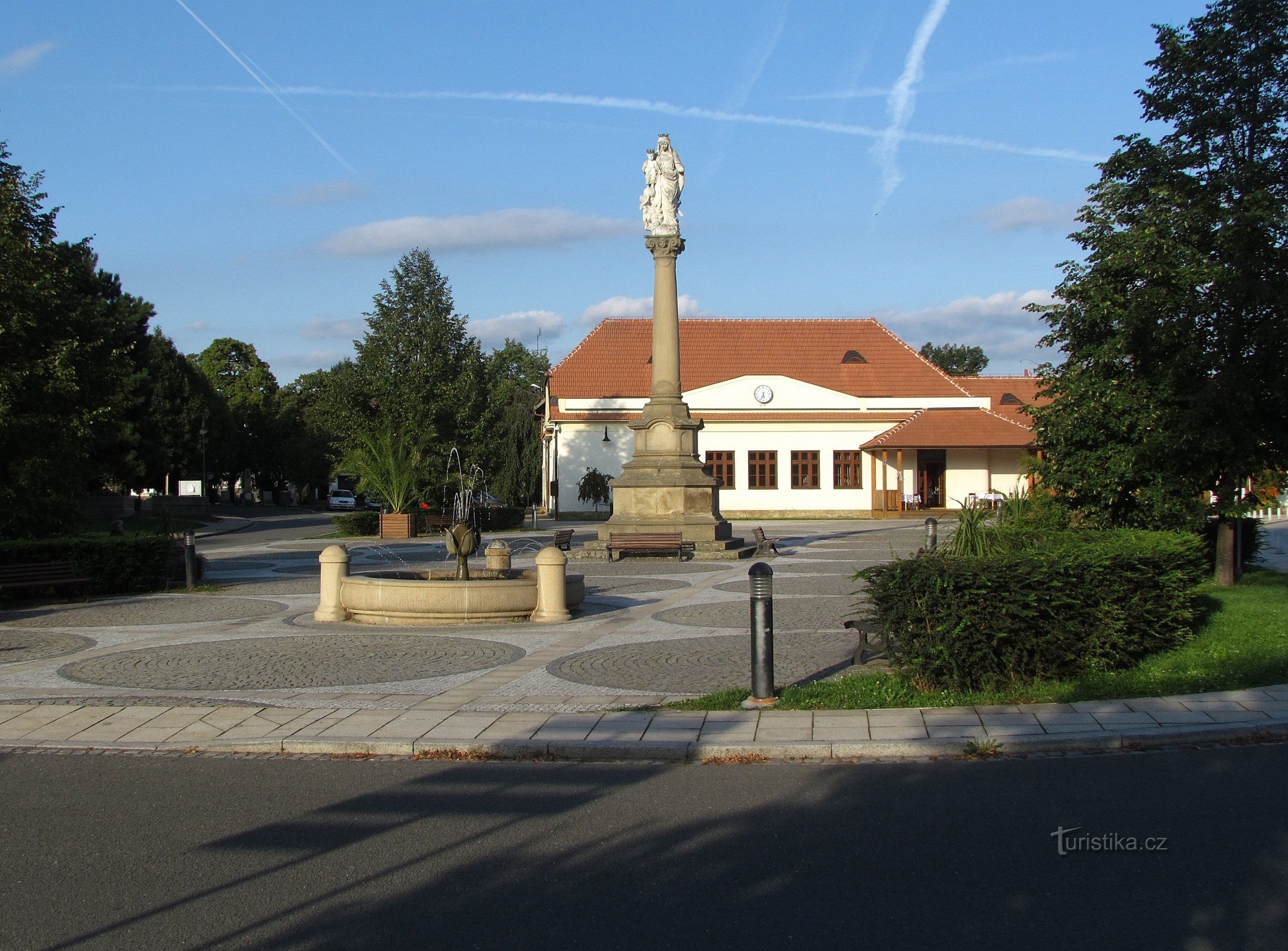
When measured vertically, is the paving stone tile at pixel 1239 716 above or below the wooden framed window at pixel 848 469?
below

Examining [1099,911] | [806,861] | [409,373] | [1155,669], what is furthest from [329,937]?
[409,373]

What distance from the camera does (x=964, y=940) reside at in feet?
15.0

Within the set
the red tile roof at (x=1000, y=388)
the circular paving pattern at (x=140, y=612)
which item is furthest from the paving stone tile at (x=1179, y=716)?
the red tile roof at (x=1000, y=388)

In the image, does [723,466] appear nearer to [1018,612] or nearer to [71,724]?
[1018,612]

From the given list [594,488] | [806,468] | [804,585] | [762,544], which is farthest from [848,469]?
[804,585]

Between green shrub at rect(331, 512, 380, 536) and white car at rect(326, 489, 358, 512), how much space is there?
3291cm

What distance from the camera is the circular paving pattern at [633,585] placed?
19.4 m

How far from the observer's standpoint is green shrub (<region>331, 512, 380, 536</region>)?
39.1 metres

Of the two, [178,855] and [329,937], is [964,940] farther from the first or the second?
[178,855]

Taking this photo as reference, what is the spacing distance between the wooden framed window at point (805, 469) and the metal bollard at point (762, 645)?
149 feet

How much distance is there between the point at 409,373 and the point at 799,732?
3766cm

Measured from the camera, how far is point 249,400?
92.9 metres

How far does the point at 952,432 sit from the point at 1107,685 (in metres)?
44.3

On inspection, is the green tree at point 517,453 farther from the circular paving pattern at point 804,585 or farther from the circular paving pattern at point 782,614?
the circular paving pattern at point 782,614
